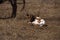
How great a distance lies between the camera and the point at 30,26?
5.11 metres

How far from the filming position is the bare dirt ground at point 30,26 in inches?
177

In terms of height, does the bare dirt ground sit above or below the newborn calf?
below

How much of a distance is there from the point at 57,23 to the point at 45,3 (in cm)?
243

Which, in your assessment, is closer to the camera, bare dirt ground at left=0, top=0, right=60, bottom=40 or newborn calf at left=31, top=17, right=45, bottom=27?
bare dirt ground at left=0, top=0, right=60, bottom=40

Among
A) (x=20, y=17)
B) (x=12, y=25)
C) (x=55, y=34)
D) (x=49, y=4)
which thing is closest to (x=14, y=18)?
(x=20, y=17)

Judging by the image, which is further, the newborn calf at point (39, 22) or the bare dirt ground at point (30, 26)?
the newborn calf at point (39, 22)

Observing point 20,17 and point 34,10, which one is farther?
point 34,10

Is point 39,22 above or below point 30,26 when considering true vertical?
above

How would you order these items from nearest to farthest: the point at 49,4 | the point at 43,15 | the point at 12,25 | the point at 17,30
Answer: the point at 17,30 → the point at 12,25 → the point at 43,15 → the point at 49,4

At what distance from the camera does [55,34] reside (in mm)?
4637

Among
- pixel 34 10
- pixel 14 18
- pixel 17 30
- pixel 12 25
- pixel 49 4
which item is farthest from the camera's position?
pixel 49 4

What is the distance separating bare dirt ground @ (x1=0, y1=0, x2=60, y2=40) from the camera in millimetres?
4500

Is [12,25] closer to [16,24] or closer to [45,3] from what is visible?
[16,24]

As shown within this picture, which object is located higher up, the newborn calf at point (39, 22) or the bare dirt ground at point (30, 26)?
the newborn calf at point (39, 22)
